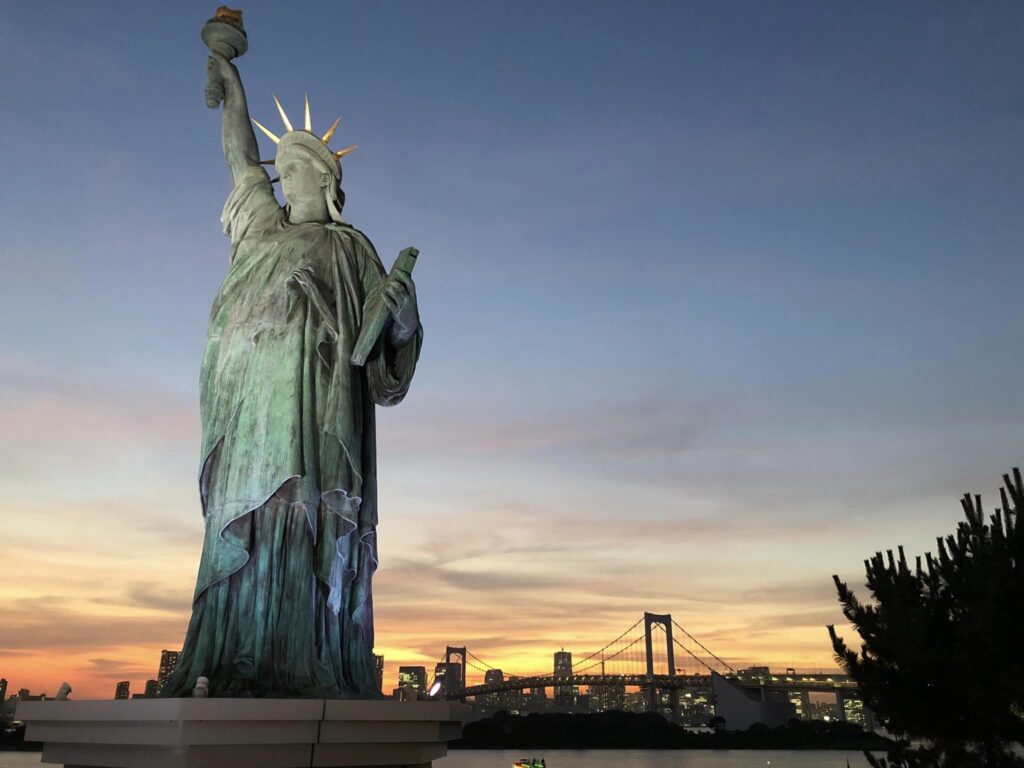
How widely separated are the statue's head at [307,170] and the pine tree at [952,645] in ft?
21.6

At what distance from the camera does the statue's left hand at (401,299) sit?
6.73 metres

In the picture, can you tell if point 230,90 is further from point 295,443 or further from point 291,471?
point 291,471

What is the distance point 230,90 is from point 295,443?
153 inches

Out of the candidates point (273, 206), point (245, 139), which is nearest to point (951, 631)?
point (273, 206)

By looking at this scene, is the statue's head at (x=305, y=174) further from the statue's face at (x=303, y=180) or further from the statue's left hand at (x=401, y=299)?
the statue's left hand at (x=401, y=299)

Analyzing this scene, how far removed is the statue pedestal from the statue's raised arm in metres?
4.95

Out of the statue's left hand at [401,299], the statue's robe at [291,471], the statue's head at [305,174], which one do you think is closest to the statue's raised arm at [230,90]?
the statue's head at [305,174]

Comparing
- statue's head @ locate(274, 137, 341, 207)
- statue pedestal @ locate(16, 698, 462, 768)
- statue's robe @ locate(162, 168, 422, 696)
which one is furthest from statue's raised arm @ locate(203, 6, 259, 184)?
statue pedestal @ locate(16, 698, 462, 768)

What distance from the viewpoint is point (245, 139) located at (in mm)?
8172

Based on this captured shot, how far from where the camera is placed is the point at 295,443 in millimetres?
6379

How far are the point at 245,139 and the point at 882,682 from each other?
8270mm

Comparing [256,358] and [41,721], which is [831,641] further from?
[41,721]

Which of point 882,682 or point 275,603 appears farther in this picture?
point 882,682

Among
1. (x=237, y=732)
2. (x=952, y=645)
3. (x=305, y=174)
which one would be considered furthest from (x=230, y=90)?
(x=952, y=645)
